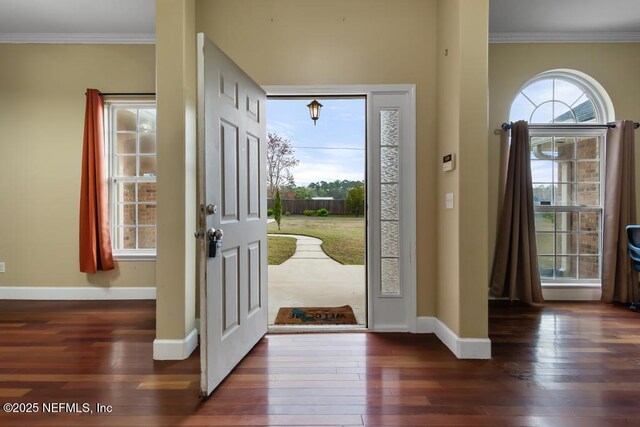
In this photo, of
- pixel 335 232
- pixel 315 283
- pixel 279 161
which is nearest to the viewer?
pixel 315 283

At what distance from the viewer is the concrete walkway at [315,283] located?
13.7 ft

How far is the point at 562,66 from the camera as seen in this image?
400cm

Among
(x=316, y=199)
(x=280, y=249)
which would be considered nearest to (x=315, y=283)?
(x=280, y=249)

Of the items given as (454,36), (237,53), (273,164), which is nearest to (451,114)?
(454,36)

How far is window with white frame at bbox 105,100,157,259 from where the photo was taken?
4168 mm

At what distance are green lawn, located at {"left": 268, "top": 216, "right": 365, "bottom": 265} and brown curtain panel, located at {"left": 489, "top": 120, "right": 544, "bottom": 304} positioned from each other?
3842 mm

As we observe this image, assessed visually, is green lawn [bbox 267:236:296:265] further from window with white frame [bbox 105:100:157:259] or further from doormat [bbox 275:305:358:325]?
doormat [bbox 275:305:358:325]

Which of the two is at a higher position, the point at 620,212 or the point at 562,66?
the point at 562,66

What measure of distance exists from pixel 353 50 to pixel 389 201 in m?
1.42

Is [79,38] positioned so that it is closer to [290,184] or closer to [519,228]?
[519,228]

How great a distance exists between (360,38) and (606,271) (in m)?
3.88

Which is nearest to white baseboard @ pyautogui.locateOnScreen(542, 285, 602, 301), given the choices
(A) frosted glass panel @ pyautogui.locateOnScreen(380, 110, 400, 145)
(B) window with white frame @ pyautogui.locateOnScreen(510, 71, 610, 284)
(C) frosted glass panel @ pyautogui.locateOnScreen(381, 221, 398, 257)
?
(B) window with white frame @ pyautogui.locateOnScreen(510, 71, 610, 284)

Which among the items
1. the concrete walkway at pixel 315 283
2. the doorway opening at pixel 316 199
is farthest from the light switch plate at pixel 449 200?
the doorway opening at pixel 316 199

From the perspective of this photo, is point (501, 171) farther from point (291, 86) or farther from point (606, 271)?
point (291, 86)
